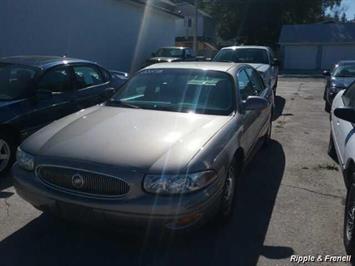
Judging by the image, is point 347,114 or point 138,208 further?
point 347,114

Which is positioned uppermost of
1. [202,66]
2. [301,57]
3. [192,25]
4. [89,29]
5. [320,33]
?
[192,25]

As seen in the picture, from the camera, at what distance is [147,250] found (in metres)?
3.55

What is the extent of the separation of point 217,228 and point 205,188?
0.81m

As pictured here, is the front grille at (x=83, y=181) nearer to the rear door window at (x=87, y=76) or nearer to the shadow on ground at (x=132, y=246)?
the shadow on ground at (x=132, y=246)

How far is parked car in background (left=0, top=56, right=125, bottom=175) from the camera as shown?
544cm

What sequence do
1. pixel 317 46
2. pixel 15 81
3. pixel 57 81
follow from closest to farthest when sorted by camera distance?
pixel 15 81 < pixel 57 81 < pixel 317 46

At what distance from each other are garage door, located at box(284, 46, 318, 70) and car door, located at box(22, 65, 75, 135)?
3305cm

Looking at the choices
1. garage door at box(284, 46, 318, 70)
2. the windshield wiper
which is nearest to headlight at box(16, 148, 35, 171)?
the windshield wiper

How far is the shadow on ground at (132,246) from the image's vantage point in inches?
135

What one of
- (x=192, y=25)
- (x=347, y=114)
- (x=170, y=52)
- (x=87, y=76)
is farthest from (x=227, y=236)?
(x=192, y=25)

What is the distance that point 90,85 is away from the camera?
707cm

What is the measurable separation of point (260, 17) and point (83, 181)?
4295 centimetres

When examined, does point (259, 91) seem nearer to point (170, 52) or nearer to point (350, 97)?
point (350, 97)

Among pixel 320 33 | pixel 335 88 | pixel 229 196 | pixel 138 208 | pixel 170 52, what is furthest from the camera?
pixel 320 33
